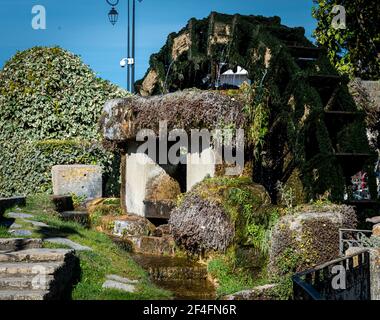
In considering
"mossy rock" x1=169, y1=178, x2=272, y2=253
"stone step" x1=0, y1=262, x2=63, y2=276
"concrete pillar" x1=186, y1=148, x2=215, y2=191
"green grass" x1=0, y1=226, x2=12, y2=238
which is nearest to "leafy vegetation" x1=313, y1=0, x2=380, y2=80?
"concrete pillar" x1=186, y1=148, x2=215, y2=191

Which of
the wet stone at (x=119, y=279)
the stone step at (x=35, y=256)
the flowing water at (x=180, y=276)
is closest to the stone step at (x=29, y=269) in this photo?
the stone step at (x=35, y=256)

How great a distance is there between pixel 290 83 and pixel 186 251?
3512 mm

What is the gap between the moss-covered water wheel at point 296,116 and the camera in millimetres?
10297

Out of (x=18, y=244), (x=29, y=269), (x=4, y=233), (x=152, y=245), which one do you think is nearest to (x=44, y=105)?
(x=152, y=245)

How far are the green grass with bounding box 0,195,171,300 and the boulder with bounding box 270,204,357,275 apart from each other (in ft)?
5.58

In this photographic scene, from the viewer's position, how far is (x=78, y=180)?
555 inches

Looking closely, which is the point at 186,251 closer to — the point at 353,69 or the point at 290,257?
the point at 290,257

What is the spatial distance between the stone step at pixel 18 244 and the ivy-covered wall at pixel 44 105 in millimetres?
8194

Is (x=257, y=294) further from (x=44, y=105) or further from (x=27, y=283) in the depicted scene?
(x=44, y=105)

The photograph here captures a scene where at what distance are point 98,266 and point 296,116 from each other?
5.04 m

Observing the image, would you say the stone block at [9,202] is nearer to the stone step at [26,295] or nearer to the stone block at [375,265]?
the stone step at [26,295]

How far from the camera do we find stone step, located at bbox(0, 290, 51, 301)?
5.32 metres

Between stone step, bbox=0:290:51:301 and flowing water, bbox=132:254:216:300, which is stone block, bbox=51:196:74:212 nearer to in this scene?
flowing water, bbox=132:254:216:300

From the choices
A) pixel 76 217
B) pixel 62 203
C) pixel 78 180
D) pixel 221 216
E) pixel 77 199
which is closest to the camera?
pixel 221 216
